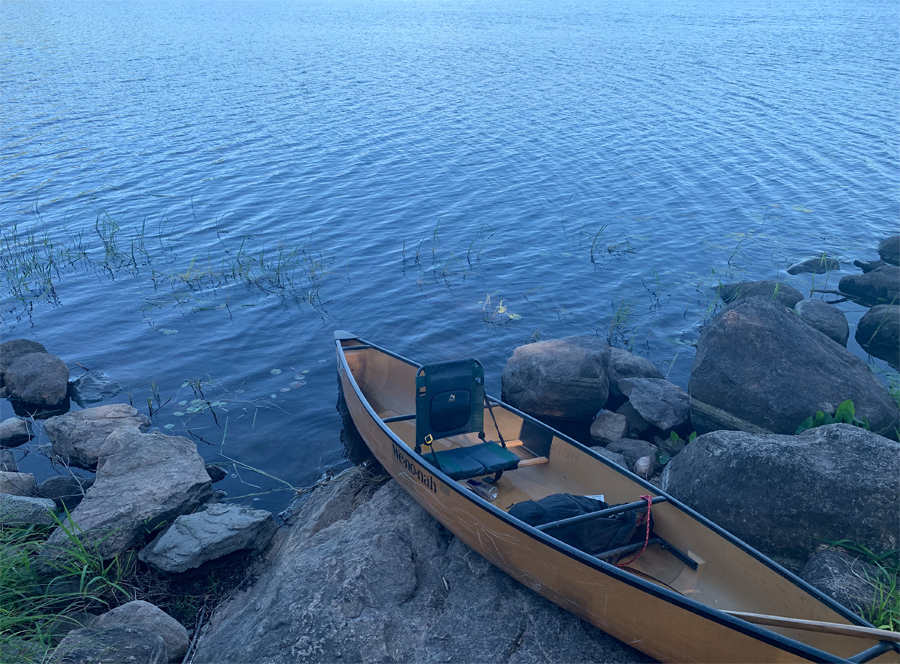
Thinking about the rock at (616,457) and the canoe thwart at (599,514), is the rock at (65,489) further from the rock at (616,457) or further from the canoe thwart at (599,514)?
the rock at (616,457)

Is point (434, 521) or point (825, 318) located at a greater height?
point (434, 521)

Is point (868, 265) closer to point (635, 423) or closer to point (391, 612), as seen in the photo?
point (635, 423)

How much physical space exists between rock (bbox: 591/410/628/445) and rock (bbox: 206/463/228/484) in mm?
5566

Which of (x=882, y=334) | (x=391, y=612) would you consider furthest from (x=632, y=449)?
(x=882, y=334)

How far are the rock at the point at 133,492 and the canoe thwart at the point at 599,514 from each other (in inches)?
173

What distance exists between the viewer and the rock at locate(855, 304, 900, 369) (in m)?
12.1

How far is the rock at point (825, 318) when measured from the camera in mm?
11680

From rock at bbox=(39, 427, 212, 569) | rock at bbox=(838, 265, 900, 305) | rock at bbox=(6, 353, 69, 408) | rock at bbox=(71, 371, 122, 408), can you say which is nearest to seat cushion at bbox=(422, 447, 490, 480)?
rock at bbox=(39, 427, 212, 569)

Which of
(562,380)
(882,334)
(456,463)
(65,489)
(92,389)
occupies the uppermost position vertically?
(456,463)

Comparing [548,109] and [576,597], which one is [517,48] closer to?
[548,109]

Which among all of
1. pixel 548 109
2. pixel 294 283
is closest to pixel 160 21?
pixel 548 109

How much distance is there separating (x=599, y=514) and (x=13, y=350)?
10667 mm

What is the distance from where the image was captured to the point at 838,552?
6.06 meters

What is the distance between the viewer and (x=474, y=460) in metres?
7.60
